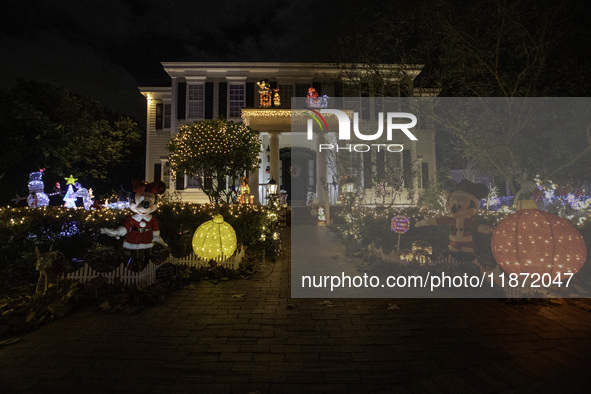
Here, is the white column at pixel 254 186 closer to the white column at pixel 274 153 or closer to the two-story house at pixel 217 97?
the white column at pixel 274 153

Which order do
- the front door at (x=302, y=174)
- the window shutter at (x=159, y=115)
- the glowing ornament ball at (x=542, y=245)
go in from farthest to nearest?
1. the front door at (x=302, y=174)
2. the window shutter at (x=159, y=115)
3. the glowing ornament ball at (x=542, y=245)

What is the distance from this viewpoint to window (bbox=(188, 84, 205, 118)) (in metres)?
20.5

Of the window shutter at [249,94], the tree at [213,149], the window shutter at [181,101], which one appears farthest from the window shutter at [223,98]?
the tree at [213,149]

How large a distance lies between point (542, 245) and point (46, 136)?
21.3m

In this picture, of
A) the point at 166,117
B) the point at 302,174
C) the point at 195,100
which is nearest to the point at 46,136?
the point at 166,117

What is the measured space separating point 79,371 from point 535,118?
9.45 meters

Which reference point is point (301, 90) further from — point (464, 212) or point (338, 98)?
point (464, 212)

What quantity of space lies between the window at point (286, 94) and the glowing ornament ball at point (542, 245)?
57.9ft

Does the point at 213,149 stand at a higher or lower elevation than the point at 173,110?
lower

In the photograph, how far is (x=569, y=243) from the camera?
14.6ft

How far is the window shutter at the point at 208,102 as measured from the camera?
20.2 meters

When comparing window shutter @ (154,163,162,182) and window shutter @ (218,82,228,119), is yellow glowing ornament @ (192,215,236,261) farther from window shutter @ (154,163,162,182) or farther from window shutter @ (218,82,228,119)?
window shutter @ (154,163,162,182)

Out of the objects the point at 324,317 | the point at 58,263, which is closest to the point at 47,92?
the point at 58,263

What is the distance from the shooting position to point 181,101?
20172 mm
